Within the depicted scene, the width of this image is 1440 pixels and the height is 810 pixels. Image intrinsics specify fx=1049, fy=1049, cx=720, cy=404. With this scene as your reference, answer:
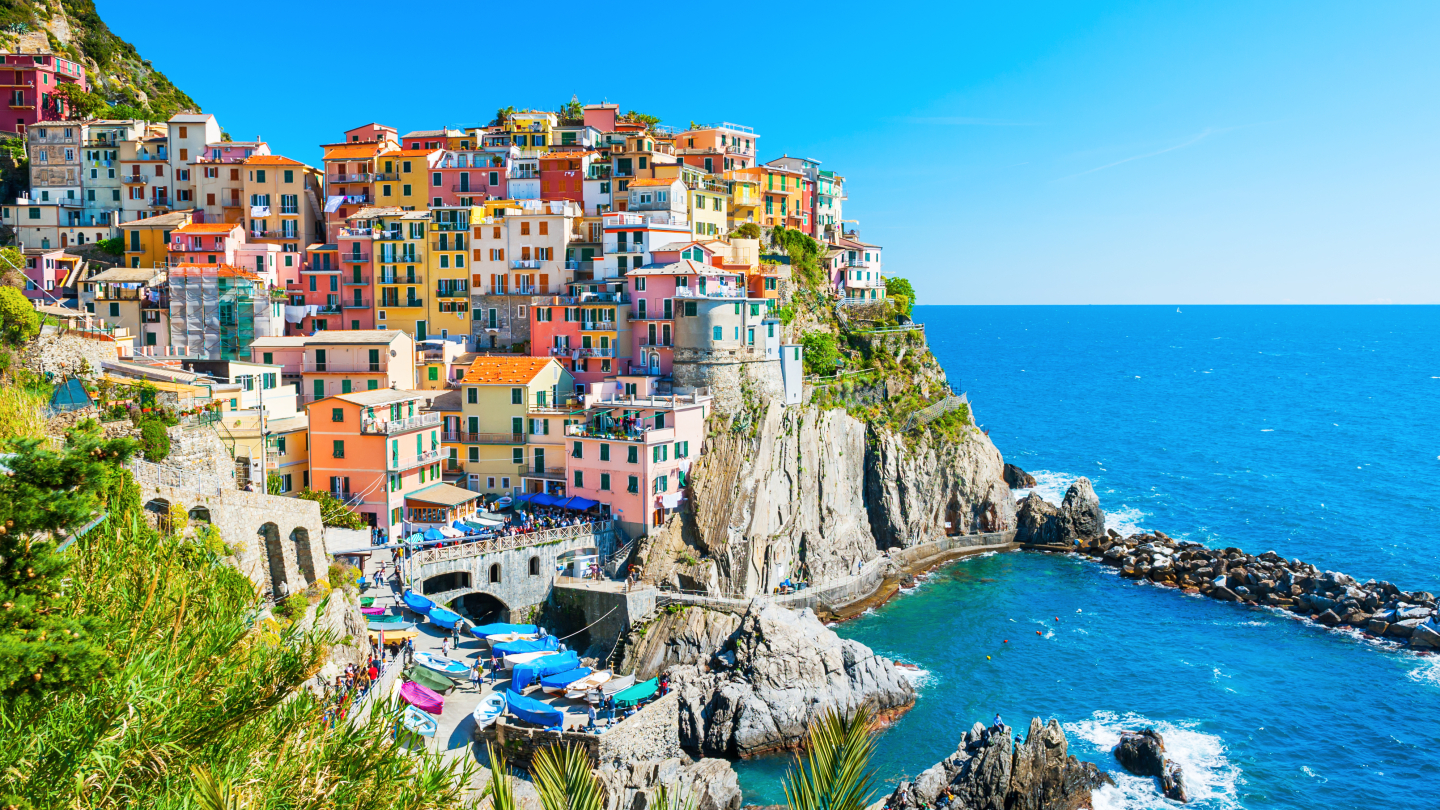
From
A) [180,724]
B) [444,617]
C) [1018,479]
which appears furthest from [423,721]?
[1018,479]

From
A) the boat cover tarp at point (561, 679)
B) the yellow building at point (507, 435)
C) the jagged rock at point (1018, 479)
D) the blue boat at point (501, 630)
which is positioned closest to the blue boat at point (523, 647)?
the blue boat at point (501, 630)

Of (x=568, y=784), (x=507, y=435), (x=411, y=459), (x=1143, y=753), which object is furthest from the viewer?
(x=507, y=435)

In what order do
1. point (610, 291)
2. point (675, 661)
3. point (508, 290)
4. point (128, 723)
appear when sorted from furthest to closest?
point (508, 290), point (610, 291), point (675, 661), point (128, 723)

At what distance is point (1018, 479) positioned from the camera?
271ft

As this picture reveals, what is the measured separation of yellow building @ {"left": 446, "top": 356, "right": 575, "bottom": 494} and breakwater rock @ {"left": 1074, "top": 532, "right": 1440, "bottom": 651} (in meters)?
35.1

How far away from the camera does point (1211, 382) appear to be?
6560 inches

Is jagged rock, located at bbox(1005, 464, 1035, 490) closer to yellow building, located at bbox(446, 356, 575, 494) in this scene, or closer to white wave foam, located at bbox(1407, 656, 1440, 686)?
white wave foam, located at bbox(1407, 656, 1440, 686)

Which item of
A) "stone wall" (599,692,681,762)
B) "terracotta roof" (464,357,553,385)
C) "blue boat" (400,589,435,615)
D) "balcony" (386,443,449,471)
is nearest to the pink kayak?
"stone wall" (599,692,681,762)

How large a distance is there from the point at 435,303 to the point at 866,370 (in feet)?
92.9

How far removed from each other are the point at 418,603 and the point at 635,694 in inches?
399

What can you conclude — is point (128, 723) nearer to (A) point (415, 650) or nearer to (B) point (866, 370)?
(A) point (415, 650)

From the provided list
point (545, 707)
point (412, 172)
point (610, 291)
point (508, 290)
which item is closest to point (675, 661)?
point (545, 707)

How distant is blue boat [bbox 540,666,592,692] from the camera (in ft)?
124

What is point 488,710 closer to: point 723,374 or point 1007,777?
point 1007,777
